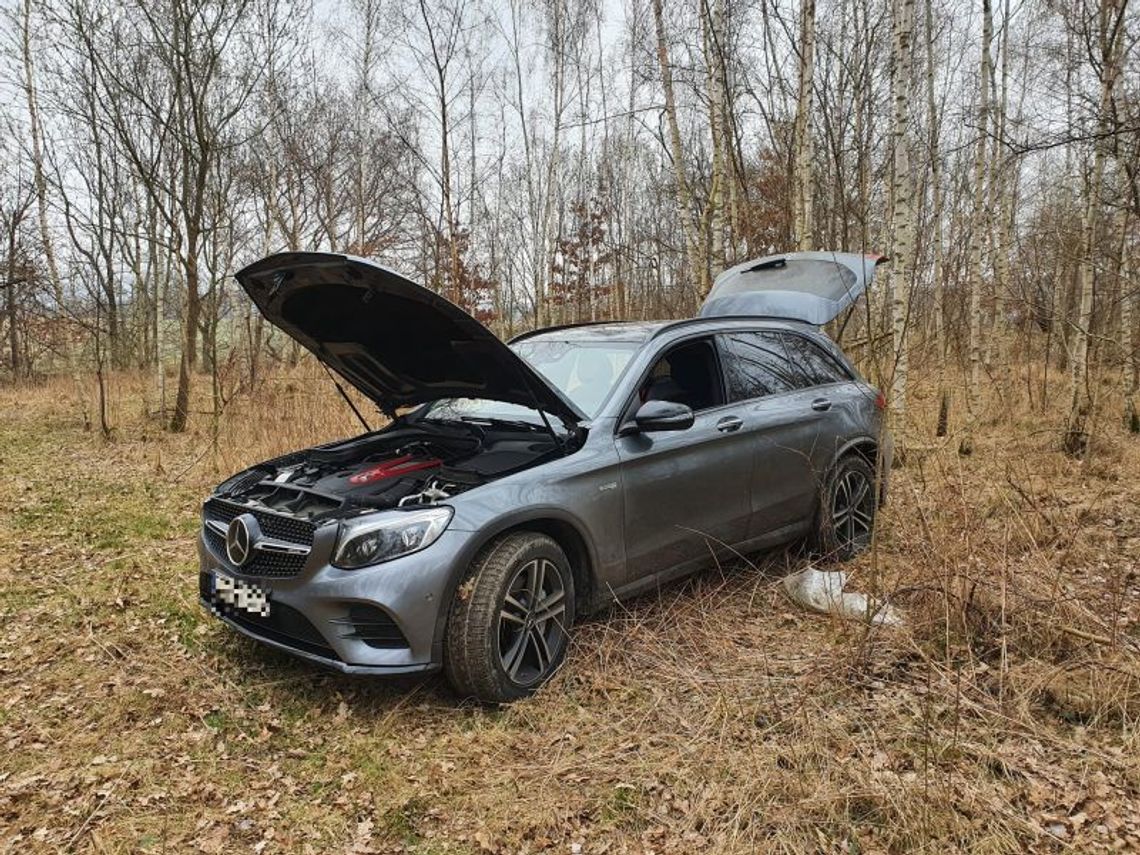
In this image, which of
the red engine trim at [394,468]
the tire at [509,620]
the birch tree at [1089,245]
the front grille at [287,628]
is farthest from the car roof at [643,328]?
the birch tree at [1089,245]

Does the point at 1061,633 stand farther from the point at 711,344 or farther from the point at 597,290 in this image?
the point at 597,290

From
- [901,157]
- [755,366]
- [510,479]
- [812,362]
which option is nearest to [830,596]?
[755,366]

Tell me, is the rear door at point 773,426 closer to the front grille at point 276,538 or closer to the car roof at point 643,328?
the car roof at point 643,328

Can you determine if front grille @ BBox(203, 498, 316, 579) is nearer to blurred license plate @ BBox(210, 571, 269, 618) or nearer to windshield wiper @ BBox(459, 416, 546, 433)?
blurred license plate @ BBox(210, 571, 269, 618)

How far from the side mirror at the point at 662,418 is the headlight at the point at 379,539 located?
1.15m

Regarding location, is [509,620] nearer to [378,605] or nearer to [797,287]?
[378,605]

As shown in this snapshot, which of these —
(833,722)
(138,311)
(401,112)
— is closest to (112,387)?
(401,112)

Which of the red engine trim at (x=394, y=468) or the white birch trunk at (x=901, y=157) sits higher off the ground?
the white birch trunk at (x=901, y=157)

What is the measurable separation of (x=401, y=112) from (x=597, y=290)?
861 centimetres

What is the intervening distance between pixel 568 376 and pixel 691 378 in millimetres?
783

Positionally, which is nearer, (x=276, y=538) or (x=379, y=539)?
(x=379, y=539)

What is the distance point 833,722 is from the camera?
2773mm

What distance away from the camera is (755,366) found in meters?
4.45

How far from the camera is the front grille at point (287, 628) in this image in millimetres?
2838
